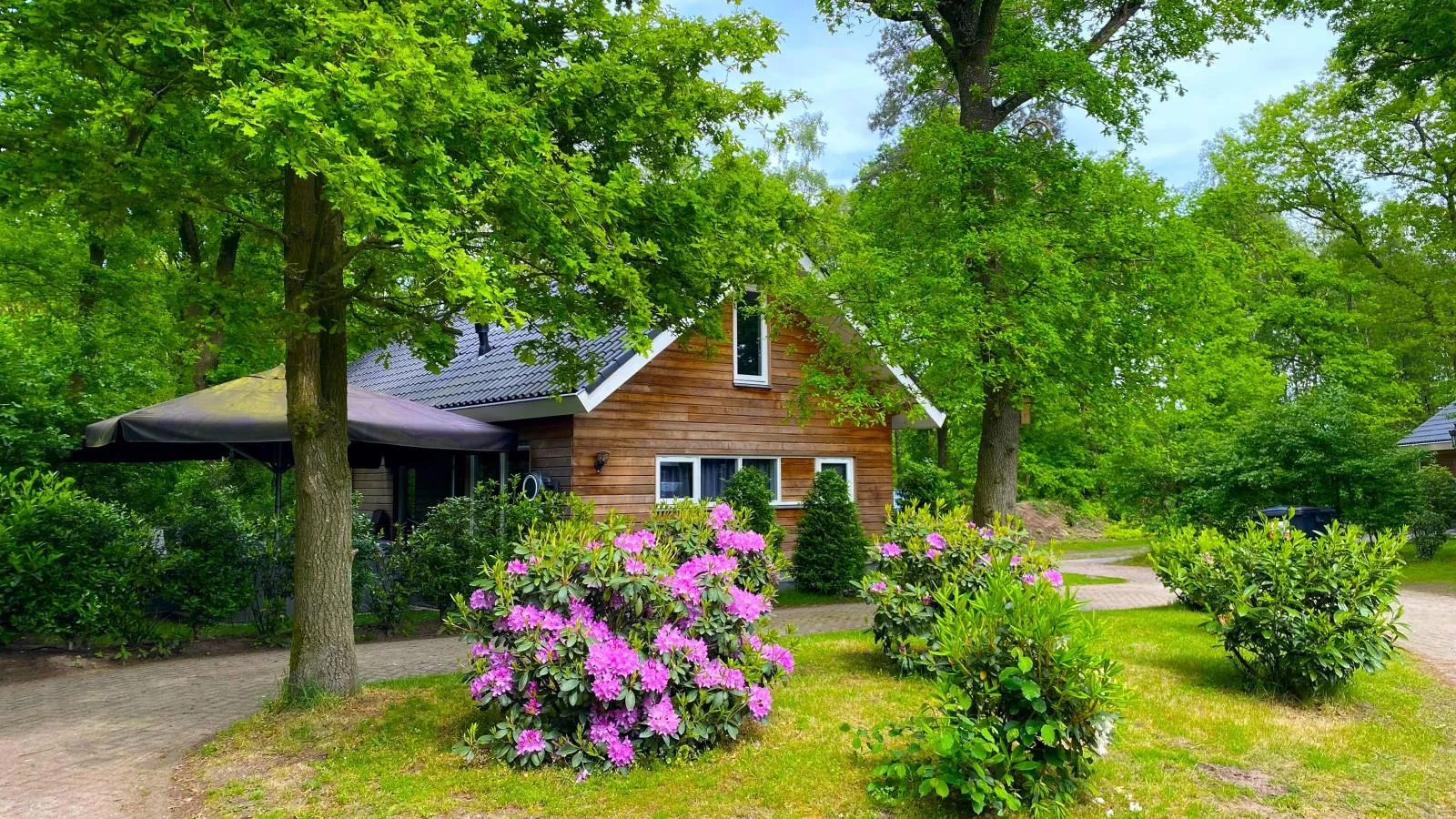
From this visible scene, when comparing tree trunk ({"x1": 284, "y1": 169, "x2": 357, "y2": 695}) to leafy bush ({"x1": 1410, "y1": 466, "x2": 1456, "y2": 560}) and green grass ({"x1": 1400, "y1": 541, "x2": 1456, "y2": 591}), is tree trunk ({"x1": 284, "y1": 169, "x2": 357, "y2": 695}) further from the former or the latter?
leafy bush ({"x1": 1410, "y1": 466, "x2": 1456, "y2": 560})

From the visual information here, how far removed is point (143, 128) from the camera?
6.53 m

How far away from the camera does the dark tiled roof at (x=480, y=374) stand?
13703 mm

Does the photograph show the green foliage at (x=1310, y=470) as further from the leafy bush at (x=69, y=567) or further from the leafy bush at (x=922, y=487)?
Result: the leafy bush at (x=69, y=567)

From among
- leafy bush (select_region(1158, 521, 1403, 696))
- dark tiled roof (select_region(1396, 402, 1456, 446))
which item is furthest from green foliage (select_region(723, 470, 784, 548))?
dark tiled roof (select_region(1396, 402, 1456, 446))

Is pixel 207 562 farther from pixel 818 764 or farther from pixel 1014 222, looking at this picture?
pixel 1014 222

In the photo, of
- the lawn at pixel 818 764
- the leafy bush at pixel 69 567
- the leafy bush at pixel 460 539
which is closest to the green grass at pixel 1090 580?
the lawn at pixel 818 764

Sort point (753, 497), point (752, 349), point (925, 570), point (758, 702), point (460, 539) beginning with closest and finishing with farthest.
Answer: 1. point (758, 702)
2. point (925, 570)
3. point (460, 539)
4. point (753, 497)
5. point (752, 349)

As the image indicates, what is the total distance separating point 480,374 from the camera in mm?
15766

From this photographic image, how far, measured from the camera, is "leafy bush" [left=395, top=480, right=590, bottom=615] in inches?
427

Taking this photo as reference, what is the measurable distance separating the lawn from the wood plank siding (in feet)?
20.3

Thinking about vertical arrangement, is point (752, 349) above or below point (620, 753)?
above

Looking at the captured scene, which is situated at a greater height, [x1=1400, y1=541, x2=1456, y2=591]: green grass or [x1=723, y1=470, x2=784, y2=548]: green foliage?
[x1=723, y1=470, x2=784, y2=548]: green foliage

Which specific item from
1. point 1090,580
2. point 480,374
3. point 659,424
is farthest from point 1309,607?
point 480,374

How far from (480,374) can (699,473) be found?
4.22m
